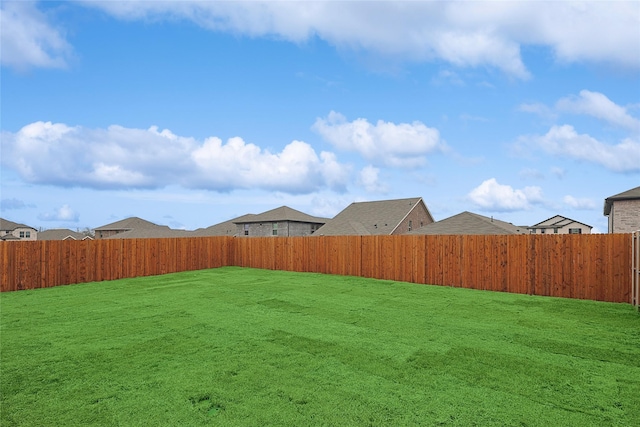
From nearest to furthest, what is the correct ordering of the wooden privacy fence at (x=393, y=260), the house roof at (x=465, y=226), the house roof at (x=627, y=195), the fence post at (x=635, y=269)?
the fence post at (x=635, y=269) → the wooden privacy fence at (x=393, y=260) → the house roof at (x=627, y=195) → the house roof at (x=465, y=226)

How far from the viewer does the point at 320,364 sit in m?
4.82

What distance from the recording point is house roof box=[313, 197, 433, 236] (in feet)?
99.1

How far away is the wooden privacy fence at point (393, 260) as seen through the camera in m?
10.1

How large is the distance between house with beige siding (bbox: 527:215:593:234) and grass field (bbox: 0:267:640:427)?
3284 centimetres

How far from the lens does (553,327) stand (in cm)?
700

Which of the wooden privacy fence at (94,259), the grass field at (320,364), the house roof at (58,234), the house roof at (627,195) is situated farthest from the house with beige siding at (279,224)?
the house roof at (58,234)

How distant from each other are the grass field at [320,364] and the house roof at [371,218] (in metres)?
20.8

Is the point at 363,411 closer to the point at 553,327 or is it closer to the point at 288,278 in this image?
the point at 553,327

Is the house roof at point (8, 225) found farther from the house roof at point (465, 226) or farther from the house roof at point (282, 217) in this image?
the house roof at point (465, 226)

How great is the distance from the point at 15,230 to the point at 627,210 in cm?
6758

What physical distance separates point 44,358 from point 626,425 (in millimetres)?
6772

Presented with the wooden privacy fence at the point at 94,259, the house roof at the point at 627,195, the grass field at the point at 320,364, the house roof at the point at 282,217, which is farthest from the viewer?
the house roof at the point at 282,217

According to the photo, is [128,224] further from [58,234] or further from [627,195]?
[627,195]

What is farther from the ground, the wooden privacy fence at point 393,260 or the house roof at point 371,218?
the house roof at point 371,218
